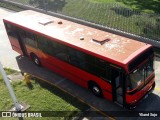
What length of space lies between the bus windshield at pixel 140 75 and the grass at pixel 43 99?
2675mm

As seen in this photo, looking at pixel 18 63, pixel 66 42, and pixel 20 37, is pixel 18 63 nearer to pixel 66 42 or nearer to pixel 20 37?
pixel 20 37

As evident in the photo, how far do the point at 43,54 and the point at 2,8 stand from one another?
14111 mm

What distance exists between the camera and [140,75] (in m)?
12.2

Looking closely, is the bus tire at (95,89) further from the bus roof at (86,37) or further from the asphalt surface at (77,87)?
the bus roof at (86,37)

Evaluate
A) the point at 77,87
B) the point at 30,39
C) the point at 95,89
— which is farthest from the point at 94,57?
the point at 30,39

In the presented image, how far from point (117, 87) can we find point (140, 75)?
1158mm

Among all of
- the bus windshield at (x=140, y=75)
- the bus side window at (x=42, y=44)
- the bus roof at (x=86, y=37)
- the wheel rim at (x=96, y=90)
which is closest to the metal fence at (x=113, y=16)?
the bus roof at (x=86, y=37)

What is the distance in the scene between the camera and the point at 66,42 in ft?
45.9

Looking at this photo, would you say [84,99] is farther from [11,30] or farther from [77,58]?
[11,30]

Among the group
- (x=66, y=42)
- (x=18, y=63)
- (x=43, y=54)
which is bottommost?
(x=18, y=63)

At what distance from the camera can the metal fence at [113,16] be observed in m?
17.4

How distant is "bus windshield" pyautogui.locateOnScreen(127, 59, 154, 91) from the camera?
1186 cm

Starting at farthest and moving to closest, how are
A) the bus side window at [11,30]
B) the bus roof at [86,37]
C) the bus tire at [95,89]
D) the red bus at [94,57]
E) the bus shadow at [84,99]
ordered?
the bus side window at [11,30]
the bus tire at [95,89]
the bus shadow at [84,99]
the bus roof at [86,37]
the red bus at [94,57]

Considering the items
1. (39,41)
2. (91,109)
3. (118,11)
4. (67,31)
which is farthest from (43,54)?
(118,11)
